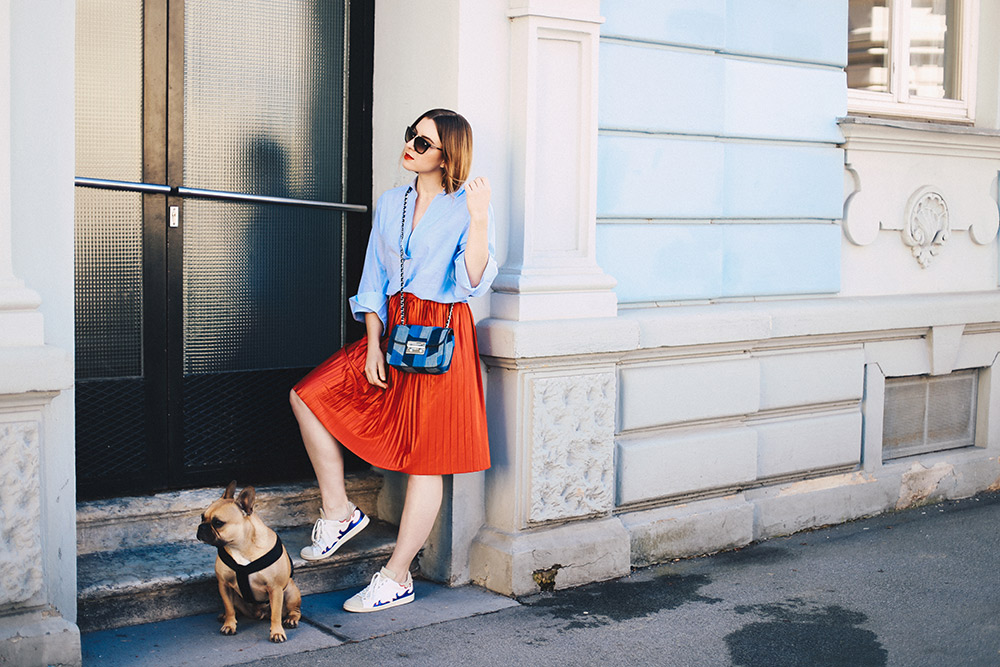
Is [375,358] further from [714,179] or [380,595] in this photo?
[714,179]

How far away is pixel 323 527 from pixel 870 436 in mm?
3263

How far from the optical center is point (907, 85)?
22.7ft

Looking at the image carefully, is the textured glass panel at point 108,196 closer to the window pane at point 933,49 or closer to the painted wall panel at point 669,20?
the painted wall panel at point 669,20

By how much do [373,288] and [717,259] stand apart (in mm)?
1954

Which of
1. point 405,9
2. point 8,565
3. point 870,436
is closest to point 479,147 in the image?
point 405,9

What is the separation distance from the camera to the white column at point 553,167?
16.0 ft

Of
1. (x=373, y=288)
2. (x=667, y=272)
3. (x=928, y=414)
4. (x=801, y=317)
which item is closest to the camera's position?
(x=373, y=288)

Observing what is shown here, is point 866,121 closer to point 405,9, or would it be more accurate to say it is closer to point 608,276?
point 608,276

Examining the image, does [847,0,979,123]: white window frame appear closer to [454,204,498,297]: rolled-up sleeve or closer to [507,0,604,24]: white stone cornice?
[507,0,604,24]: white stone cornice

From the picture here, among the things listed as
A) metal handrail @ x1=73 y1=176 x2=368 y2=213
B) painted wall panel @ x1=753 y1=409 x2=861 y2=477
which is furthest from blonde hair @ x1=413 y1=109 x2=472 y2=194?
painted wall panel @ x1=753 y1=409 x2=861 y2=477

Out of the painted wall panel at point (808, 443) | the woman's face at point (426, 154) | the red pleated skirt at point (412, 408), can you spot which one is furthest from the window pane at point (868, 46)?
the red pleated skirt at point (412, 408)

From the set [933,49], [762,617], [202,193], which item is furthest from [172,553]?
[933,49]

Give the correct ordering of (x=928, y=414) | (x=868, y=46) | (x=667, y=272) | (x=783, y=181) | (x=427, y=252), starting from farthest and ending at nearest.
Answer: (x=928, y=414) < (x=868, y=46) < (x=783, y=181) < (x=667, y=272) < (x=427, y=252)

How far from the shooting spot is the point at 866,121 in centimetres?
634
